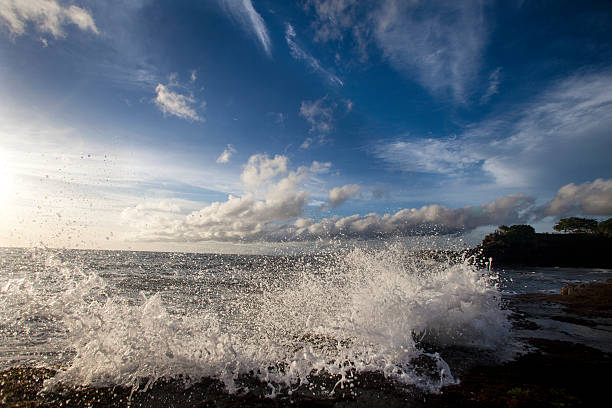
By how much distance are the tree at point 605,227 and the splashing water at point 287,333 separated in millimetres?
83227

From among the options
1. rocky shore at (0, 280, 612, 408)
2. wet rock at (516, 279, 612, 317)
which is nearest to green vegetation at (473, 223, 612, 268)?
wet rock at (516, 279, 612, 317)

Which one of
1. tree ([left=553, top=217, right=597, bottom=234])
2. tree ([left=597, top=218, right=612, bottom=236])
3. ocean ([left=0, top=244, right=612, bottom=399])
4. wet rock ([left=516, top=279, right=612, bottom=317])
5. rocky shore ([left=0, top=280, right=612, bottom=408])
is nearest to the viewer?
rocky shore ([left=0, top=280, right=612, bottom=408])

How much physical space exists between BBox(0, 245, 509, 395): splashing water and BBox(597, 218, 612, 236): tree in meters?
83.2

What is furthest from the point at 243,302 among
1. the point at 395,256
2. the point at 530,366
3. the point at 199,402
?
the point at 530,366

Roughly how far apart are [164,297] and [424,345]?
49.5 ft

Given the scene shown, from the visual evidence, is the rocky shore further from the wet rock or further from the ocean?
the wet rock

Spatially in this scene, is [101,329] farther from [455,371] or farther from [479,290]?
[479,290]

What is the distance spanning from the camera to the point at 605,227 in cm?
7069

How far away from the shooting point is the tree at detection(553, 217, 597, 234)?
76.9 metres

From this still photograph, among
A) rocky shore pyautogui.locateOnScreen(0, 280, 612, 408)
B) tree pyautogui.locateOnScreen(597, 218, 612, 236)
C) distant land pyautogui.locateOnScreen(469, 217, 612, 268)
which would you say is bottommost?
rocky shore pyautogui.locateOnScreen(0, 280, 612, 408)

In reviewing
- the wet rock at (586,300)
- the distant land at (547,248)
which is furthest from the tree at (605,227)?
the wet rock at (586,300)

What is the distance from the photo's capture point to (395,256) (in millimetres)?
14133

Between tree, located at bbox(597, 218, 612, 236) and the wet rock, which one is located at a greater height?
tree, located at bbox(597, 218, 612, 236)

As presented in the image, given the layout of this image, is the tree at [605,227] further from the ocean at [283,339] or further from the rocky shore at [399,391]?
the rocky shore at [399,391]
